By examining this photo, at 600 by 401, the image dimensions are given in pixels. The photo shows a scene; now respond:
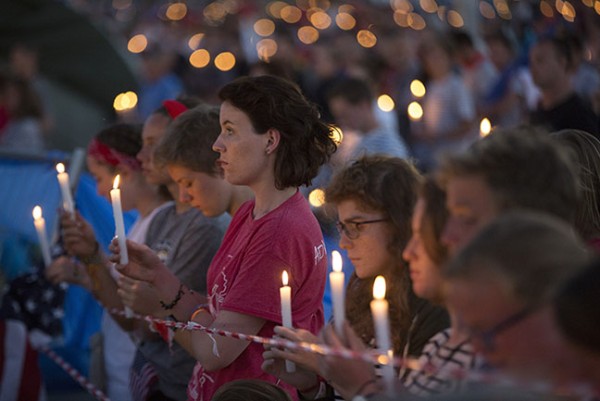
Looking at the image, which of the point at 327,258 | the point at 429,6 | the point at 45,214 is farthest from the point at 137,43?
the point at 327,258

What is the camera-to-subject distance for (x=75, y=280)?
5328mm

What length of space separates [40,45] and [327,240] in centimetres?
901

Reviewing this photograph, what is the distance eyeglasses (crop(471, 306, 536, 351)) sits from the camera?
2178 mm

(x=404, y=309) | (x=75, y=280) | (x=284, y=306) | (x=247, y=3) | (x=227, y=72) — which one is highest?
(x=284, y=306)

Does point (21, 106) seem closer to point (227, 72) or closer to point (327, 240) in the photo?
point (227, 72)

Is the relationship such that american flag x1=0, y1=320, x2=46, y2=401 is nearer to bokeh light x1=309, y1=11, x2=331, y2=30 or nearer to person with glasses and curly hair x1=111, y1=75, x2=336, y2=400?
person with glasses and curly hair x1=111, y1=75, x2=336, y2=400

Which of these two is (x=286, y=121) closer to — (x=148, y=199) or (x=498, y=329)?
(x=148, y=199)

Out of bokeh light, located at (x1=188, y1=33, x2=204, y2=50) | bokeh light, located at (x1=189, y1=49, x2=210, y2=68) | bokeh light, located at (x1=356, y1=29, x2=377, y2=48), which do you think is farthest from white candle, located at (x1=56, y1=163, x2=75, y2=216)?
bokeh light, located at (x1=188, y1=33, x2=204, y2=50)

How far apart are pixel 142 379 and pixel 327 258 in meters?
1.05

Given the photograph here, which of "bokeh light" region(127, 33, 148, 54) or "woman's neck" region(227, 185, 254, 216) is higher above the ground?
"woman's neck" region(227, 185, 254, 216)

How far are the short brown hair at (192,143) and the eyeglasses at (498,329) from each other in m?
2.17

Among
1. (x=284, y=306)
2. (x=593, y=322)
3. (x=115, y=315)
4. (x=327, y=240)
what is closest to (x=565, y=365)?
(x=593, y=322)

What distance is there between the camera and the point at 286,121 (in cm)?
381

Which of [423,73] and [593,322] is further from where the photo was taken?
[423,73]
